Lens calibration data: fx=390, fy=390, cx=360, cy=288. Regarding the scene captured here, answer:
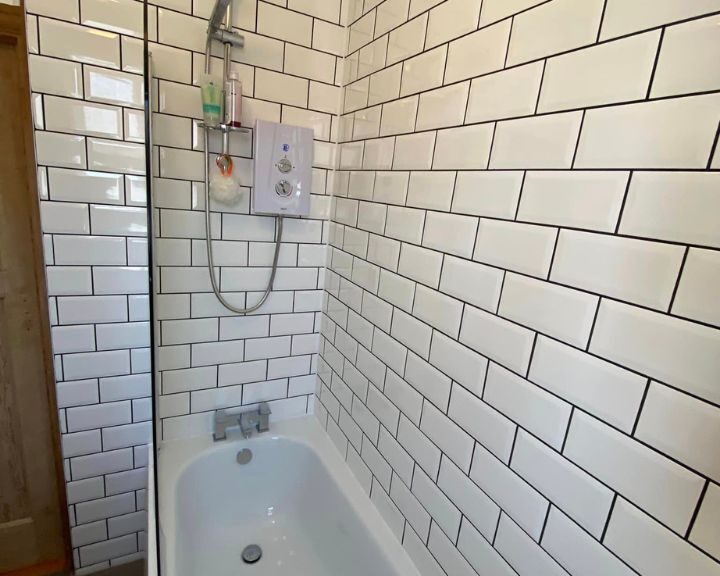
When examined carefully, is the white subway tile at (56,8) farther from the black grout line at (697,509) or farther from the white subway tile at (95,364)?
the black grout line at (697,509)

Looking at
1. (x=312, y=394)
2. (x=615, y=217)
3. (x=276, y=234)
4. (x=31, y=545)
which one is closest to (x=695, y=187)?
(x=615, y=217)

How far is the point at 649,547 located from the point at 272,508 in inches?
57.3

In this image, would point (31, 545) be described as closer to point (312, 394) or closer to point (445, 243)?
point (312, 394)

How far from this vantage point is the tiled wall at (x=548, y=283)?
0.52 meters

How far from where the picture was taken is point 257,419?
5.23 feet

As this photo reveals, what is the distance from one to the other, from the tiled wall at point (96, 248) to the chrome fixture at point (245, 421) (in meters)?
0.25

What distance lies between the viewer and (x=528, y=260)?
0.74 m

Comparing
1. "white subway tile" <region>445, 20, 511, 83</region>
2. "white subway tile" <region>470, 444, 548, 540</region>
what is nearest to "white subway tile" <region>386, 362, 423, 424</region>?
"white subway tile" <region>470, 444, 548, 540</region>

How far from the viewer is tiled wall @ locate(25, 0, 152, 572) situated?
1.07m

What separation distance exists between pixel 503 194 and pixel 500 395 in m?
0.42

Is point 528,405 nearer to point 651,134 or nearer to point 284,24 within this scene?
point 651,134

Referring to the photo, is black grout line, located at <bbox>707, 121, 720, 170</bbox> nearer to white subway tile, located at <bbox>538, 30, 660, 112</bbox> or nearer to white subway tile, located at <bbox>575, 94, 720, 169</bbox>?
white subway tile, located at <bbox>575, 94, 720, 169</bbox>

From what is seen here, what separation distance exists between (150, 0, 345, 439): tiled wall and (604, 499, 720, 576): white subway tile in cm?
123

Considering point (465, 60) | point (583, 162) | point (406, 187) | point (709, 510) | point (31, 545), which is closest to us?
point (709, 510)
